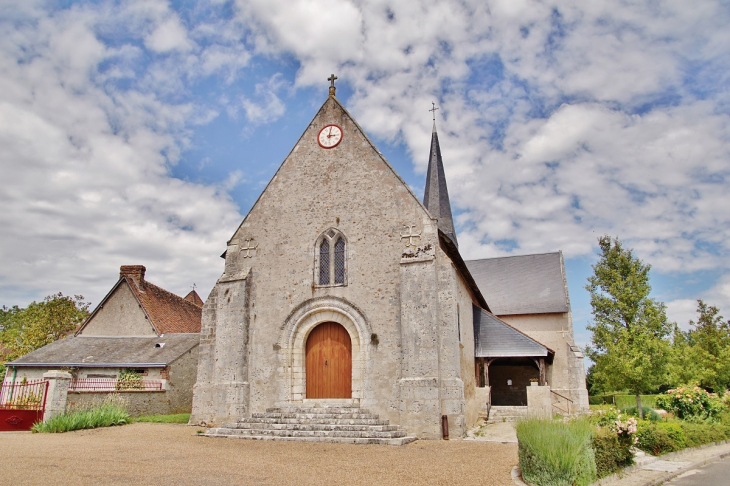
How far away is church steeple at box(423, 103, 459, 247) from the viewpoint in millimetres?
26628

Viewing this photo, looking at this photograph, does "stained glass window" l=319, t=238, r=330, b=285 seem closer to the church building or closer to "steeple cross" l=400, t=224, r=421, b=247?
the church building

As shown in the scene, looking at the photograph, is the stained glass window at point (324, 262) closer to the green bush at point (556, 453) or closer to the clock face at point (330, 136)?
the clock face at point (330, 136)

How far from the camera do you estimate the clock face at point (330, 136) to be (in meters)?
15.8

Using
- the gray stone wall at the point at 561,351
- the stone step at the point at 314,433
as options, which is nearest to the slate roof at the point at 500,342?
Answer: the gray stone wall at the point at 561,351

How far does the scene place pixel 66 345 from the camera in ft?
72.7

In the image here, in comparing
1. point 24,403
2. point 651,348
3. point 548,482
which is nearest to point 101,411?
point 24,403

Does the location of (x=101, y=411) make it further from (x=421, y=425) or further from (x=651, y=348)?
(x=651, y=348)

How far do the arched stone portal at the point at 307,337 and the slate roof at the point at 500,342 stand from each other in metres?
6.59

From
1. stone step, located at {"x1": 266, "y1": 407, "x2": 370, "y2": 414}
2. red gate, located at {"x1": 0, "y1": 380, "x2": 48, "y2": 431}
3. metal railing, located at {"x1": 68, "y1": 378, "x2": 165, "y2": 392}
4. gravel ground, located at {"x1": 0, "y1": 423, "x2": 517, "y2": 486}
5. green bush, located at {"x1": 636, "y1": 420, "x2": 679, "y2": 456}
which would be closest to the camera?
gravel ground, located at {"x1": 0, "y1": 423, "x2": 517, "y2": 486}

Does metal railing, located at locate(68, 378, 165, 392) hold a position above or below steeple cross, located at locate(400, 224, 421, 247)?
below

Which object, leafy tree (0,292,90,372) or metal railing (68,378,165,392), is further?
leafy tree (0,292,90,372)

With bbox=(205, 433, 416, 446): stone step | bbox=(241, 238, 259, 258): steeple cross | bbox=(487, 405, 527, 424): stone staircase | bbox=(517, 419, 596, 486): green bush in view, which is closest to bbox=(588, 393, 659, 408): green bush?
bbox=(487, 405, 527, 424): stone staircase

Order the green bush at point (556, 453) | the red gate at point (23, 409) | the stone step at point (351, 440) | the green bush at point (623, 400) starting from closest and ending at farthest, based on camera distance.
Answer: the green bush at point (556, 453) < the stone step at point (351, 440) < the red gate at point (23, 409) < the green bush at point (623, 400)

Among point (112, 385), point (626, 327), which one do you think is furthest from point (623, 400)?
point (112, 385)
